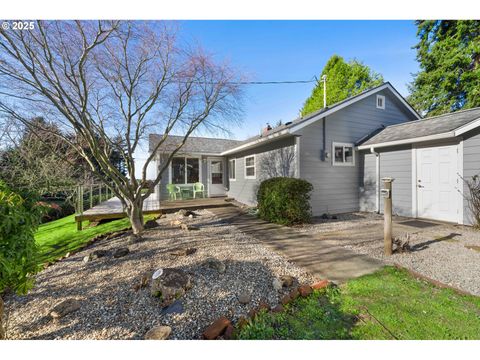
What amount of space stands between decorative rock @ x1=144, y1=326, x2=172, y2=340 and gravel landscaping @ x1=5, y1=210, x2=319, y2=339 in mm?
52

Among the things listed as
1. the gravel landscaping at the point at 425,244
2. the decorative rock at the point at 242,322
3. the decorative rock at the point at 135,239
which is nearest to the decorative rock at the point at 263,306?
the decorative rock at the point at 242,322

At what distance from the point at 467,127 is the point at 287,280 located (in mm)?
6232

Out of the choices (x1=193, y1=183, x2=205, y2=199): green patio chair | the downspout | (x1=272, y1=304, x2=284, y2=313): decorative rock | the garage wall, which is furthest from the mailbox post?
(x1=193, y1=183, x2=205, y2=199): green patio chair

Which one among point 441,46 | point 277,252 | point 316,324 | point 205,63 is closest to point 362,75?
point 441,46

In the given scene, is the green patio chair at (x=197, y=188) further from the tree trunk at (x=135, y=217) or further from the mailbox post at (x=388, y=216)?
the mailbox post at (x=388, y=216)

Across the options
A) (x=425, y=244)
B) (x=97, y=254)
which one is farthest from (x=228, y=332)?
(x=425, y=244)

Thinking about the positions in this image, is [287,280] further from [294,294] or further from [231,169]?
[231,169]

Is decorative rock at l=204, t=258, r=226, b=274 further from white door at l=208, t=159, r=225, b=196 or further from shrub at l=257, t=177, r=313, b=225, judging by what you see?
white door at l=208, t=159, r=225, b=196

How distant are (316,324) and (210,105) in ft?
18.1

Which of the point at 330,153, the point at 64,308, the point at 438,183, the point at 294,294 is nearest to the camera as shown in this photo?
the point at 64,308

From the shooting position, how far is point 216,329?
1.88 meters

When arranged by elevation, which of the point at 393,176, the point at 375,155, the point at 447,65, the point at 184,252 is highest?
the point at 447,65

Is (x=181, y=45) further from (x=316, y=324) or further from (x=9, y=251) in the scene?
(x=316, y=324)
